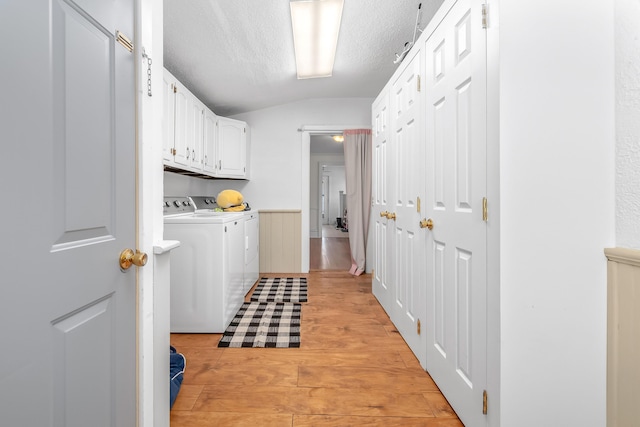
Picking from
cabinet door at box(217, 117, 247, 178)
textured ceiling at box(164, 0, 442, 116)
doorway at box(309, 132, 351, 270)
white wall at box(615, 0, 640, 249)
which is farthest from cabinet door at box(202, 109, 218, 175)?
white wall at box(615, 0, 640, 249)

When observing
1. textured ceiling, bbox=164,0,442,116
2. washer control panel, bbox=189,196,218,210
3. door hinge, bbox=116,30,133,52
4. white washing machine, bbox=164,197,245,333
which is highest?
textured ceiling, bbox=164,0,442,116

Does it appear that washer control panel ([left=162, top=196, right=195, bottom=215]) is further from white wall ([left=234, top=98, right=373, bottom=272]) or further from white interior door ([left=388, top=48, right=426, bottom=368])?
white interior door ([left=388, top=48, right=426, bottom=368])

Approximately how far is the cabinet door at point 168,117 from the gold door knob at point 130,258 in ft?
5.33

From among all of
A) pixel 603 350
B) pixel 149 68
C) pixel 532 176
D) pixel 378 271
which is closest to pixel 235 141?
pixel 378 271

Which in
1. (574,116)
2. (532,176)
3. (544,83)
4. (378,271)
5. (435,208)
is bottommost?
(378,271)

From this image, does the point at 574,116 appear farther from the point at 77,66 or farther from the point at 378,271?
the point at 378,271

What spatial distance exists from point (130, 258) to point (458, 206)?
130 centimetres

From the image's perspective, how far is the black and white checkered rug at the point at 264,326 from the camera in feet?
6.98

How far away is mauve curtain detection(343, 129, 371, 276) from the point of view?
4.17 meters

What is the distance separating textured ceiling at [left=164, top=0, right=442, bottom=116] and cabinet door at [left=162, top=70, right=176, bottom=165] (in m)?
0.30

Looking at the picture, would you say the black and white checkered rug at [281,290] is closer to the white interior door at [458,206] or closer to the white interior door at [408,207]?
the white interior door at [408,207]

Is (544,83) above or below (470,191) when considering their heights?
above

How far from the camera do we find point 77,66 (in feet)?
2.46

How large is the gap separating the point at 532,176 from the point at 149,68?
1383mm
